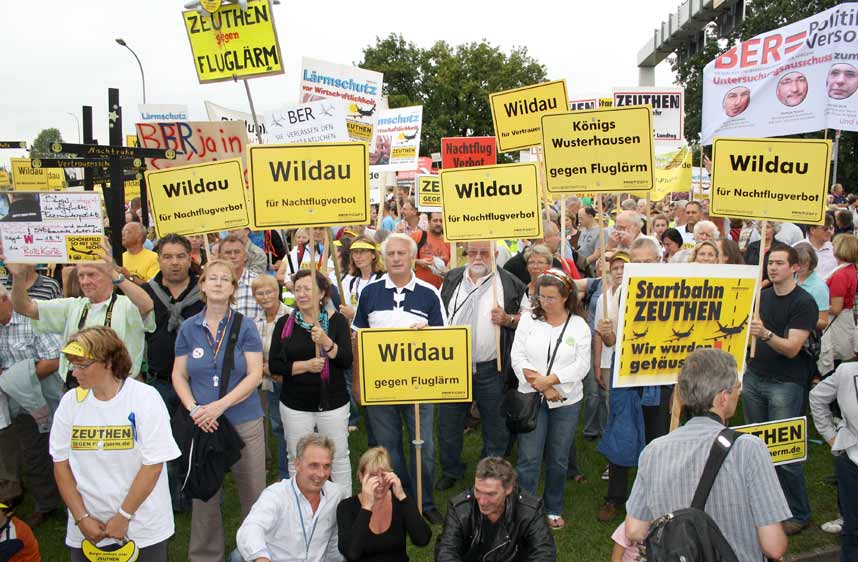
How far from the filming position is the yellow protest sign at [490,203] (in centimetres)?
587

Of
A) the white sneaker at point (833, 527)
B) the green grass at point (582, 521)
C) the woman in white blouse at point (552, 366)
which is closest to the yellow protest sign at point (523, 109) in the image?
the woman in white blouse at point (552, 366)

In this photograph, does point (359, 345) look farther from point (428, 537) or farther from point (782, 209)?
point (782, 209)

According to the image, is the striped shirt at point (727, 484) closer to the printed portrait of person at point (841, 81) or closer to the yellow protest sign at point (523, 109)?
the yellow protest sign at point (523, 109)

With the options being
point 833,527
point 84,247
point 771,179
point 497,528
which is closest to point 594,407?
point 833,527

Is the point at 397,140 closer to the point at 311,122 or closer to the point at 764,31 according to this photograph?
the point at 311,122

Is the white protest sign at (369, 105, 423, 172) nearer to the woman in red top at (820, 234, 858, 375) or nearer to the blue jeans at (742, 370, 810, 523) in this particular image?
the woman in red top at (820, 234, 858, 375)

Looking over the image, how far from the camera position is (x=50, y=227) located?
545 centimetres

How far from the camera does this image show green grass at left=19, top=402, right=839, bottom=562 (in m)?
5.21

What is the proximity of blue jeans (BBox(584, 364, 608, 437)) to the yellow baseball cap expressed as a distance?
471cm

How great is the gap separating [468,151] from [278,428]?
6404 millimetres

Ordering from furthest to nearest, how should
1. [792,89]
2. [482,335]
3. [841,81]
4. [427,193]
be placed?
[427,193], [792,89], [841,81], [482,335]

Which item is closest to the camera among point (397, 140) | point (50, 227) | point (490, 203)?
point (50, 227)

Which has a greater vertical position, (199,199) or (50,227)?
(199,199)

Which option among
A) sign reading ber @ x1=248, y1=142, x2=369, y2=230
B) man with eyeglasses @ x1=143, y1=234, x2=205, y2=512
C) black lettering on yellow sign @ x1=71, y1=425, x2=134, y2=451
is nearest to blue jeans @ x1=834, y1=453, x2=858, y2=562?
sign reading ber @ x1=248, y1=142, x2=369, y2=230
